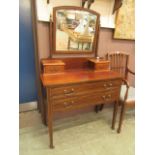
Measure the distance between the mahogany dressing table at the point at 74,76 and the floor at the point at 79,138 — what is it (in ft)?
0.55

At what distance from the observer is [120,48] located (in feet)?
8.15

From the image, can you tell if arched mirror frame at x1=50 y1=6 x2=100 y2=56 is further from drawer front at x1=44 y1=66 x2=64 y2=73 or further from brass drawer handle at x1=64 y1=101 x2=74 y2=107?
brass drawer handle at x1=64 y1=101 x2=74 y2=107

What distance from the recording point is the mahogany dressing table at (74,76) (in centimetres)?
170

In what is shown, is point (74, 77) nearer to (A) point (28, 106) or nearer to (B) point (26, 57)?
(B) point (26, 57)

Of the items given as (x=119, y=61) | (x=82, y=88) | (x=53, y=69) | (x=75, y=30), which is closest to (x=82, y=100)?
(x=82, y=88)

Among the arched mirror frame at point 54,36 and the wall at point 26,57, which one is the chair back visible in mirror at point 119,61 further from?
the wall at point 26,57

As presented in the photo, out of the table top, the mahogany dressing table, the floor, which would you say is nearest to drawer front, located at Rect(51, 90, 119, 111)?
the mahogany dressing table

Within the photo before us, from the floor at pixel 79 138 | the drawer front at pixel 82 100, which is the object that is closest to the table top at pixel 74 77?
the drawer front at pixel 82 100

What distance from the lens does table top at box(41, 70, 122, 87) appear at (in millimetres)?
1674

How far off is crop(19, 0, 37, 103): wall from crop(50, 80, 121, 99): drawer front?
0.51 metres

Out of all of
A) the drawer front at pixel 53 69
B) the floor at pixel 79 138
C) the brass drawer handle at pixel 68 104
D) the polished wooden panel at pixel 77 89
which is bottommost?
the floor at pixel 79 138
